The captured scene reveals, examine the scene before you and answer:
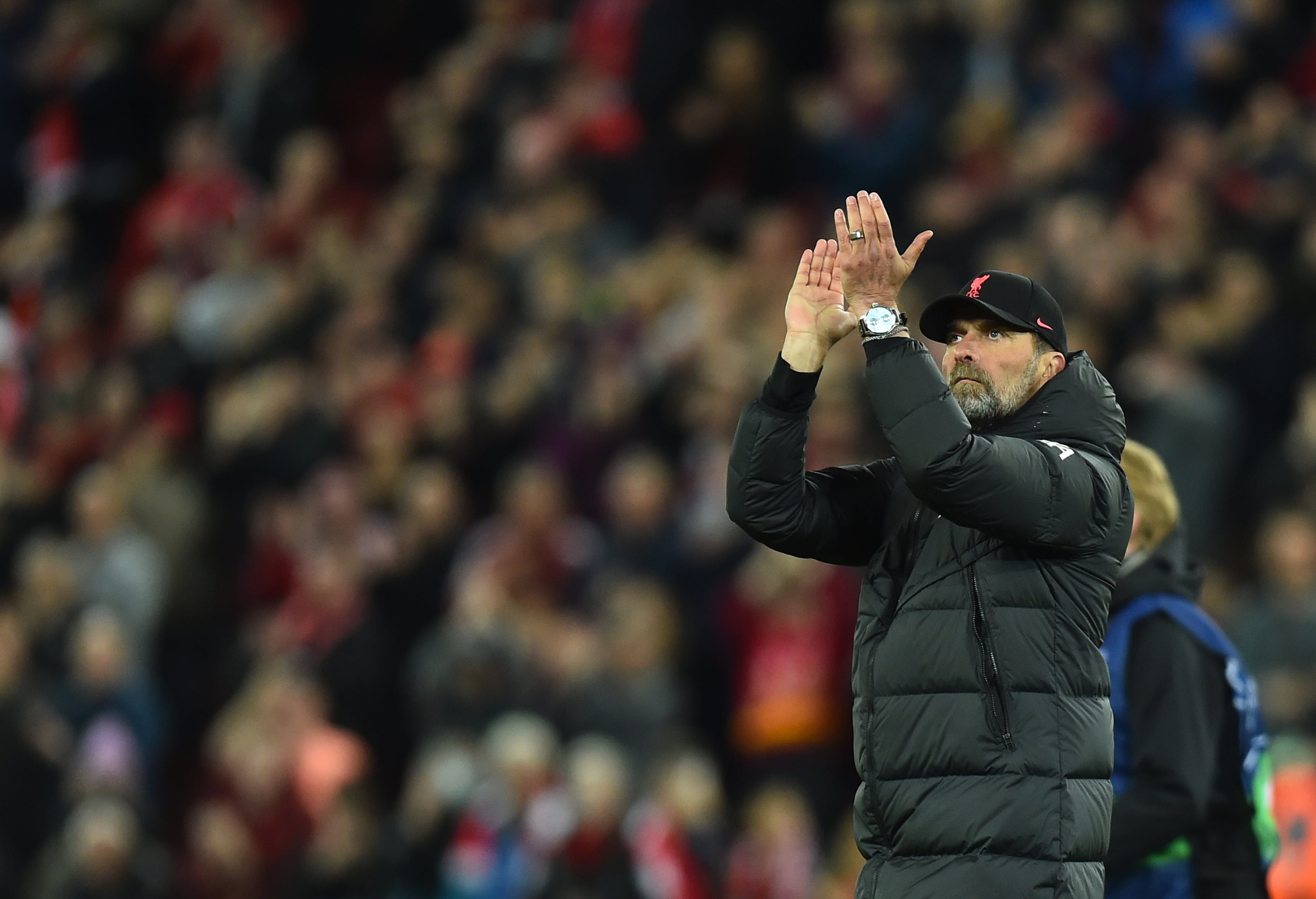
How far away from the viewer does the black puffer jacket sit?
4176mm

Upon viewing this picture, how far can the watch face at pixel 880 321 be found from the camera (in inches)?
170

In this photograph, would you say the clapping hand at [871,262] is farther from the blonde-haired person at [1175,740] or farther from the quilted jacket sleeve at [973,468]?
the blonde-haired person at [1175,740]

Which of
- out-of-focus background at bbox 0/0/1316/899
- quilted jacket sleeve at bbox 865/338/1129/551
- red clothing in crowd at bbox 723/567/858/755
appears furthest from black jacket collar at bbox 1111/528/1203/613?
red clothing in crowd at bbox 723/567/858/755

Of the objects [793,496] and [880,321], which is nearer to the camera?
[880,321]

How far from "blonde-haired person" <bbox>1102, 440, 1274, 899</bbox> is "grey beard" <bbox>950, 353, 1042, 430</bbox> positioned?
94cm

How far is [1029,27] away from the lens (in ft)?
38.4

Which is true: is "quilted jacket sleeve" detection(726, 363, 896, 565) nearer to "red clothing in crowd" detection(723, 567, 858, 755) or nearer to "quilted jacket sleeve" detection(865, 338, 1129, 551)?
"quilted jacket sleeve" detection(865, 338, 1129, 551)

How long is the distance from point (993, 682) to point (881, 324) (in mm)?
756

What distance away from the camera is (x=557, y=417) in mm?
12016

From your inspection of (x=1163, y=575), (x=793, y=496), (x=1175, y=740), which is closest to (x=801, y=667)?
(x=1163, y=575)

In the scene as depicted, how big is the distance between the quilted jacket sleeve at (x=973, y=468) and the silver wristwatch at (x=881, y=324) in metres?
0.03

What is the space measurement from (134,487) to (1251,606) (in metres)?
7.50

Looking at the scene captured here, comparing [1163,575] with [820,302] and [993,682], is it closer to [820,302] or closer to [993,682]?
[993,682]

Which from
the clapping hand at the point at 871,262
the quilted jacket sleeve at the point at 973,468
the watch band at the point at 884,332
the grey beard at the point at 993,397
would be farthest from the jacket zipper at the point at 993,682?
the clapping hand at the point at 871,262
